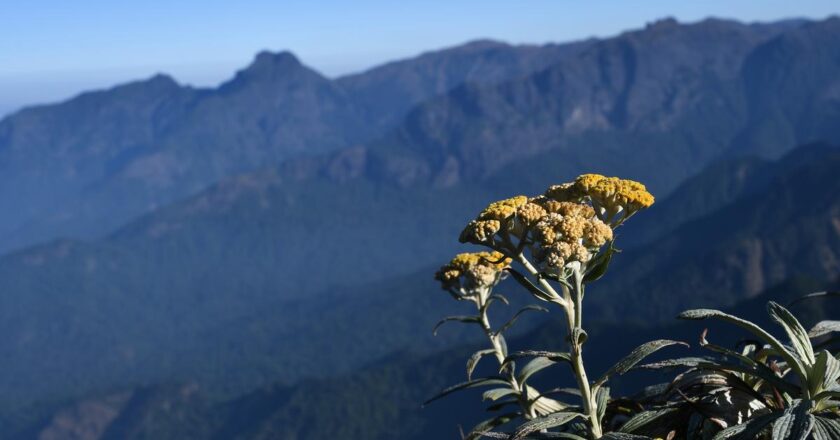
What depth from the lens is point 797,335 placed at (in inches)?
281

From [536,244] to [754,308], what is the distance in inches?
5941

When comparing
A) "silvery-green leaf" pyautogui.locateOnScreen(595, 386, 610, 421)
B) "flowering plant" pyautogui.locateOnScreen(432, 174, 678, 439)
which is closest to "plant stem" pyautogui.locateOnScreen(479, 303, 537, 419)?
"flowering plant" pyautogui.locateOnScreen(432, 174, 678, 439)

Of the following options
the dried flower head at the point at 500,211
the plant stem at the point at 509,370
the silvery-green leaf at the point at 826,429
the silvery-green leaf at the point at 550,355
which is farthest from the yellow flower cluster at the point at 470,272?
the silvery-green leaf at the point at 826,429

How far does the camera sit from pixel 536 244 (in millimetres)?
7289

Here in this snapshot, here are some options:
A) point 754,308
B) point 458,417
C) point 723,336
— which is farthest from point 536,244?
point 458,417

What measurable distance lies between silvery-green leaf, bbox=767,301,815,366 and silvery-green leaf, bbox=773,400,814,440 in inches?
27.5

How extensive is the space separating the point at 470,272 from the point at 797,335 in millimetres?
3186

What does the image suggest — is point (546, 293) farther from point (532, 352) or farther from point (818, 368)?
point (818, 368)

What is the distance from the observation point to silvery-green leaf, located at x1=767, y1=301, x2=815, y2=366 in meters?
7.04

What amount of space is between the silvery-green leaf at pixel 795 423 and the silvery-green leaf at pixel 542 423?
1.44 meters

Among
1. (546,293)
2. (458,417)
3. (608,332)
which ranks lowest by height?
(458,417)

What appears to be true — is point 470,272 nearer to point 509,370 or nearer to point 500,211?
point 509,370

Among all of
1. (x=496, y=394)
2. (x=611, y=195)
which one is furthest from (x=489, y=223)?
(x=496, y=394)

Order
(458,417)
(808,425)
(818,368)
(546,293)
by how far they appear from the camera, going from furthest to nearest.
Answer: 1. (458,417)
2. (546,293)
3. (818,368)
4. (808,425)
